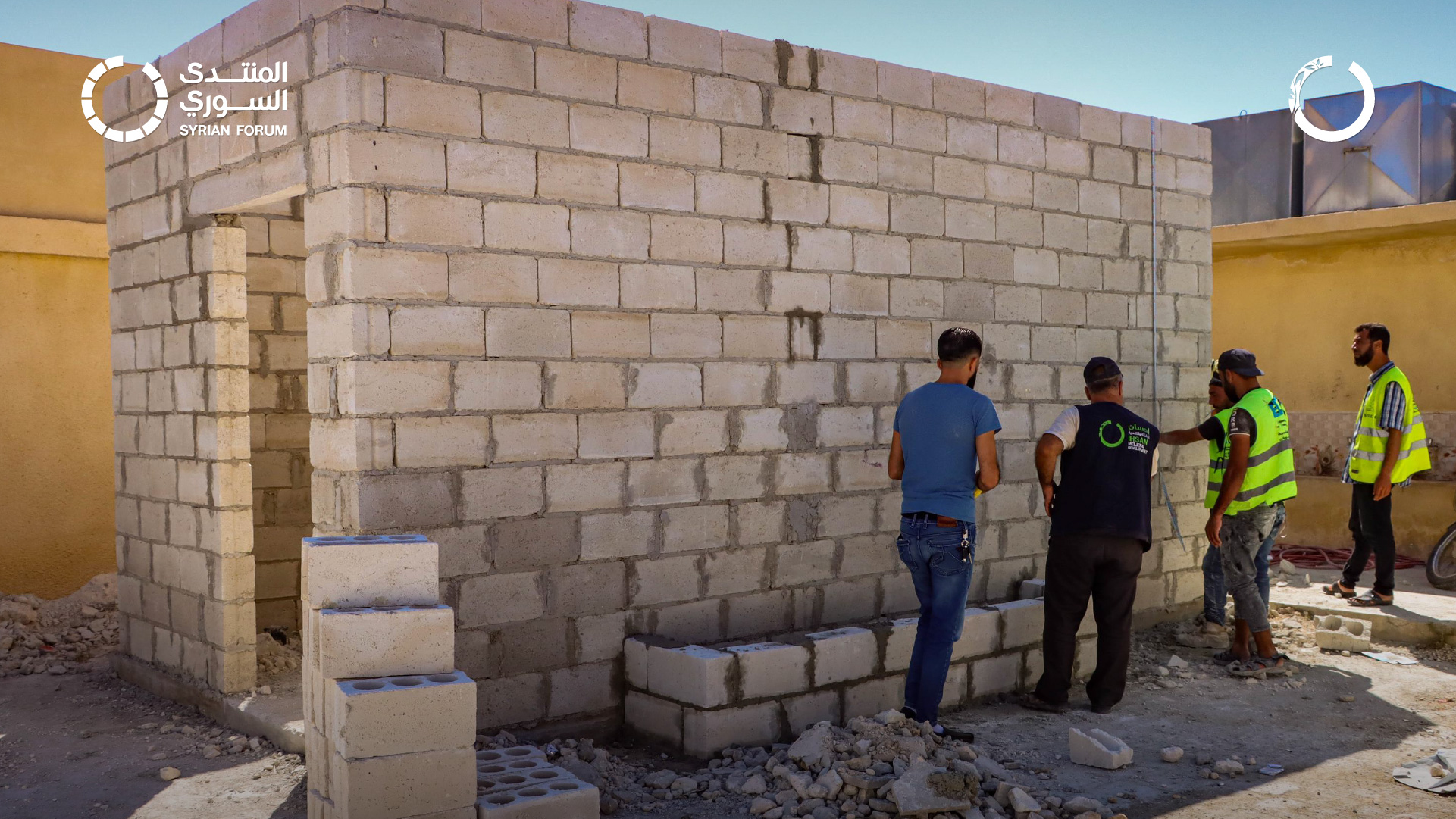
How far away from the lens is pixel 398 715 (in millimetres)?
3814

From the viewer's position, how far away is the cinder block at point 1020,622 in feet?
20.7

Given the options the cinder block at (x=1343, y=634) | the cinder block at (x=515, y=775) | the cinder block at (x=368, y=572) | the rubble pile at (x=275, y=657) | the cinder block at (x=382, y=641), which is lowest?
the cinder block at (x=1343, y=634)

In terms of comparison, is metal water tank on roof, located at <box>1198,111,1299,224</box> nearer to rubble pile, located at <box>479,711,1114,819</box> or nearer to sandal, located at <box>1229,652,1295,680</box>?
sandal, located at <box>1229,652,1295,680</box>

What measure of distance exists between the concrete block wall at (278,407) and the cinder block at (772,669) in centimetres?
314

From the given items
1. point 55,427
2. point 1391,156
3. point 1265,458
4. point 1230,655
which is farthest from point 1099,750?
point 1391,156

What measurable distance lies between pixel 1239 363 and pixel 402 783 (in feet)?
17.6

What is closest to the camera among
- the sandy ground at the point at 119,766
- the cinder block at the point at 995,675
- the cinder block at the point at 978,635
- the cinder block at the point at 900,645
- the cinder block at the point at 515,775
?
the cinder block at the point at 515,775

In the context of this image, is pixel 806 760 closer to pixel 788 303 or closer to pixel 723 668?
pixel 723 668

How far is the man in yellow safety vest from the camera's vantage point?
25.4 feet

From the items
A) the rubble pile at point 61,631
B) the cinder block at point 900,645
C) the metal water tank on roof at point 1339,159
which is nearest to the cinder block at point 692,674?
the cinder block at point 900,645

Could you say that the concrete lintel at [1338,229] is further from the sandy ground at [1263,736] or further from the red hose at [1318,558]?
the sandy ground at [1263,736]

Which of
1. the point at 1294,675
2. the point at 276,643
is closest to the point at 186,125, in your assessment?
the point at 276,643

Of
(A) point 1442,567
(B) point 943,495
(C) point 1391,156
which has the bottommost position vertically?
(A) point 1442,567

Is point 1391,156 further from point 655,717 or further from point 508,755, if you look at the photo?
point 508,755
